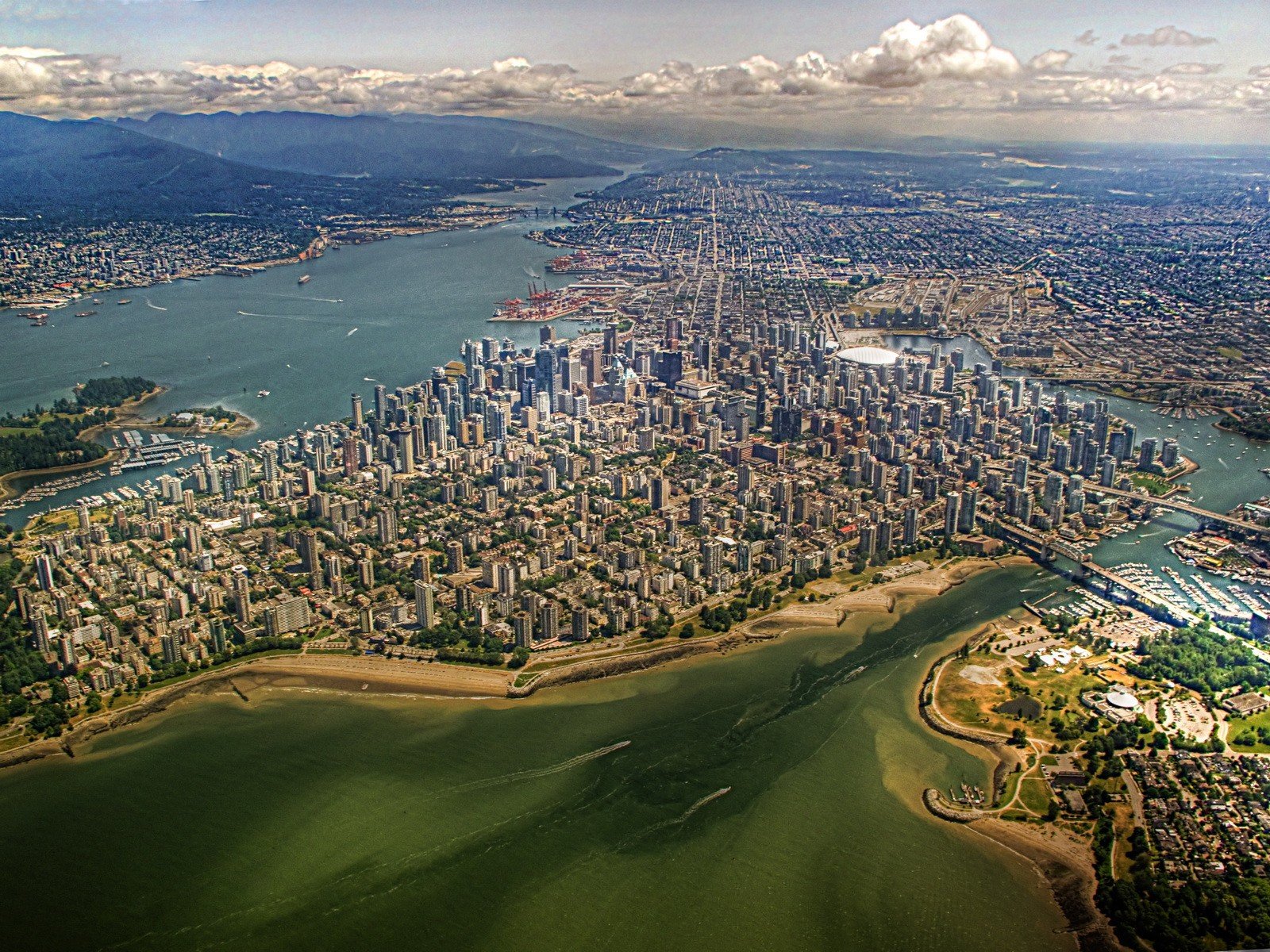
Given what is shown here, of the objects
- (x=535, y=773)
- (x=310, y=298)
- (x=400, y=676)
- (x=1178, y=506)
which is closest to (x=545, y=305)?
(x=310, y=298)

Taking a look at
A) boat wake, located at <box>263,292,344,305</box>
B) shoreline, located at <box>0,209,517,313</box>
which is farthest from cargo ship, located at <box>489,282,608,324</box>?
shoreline, located at <box>0,209,517,313</box>

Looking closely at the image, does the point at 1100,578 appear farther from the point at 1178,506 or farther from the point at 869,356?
the point at 869,356

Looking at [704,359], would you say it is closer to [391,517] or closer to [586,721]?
[391,517]

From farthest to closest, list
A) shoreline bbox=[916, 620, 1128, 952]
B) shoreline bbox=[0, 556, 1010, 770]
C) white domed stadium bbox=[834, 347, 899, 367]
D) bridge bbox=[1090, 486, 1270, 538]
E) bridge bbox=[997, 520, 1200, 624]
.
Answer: white domed stadium bbox=[834, 347, 899, 367] < bridge bbox=[1090, 486, 1270, 538] < bridge bbox=[997, 520, 1200, 624] < shoreline bbox=[0, 556, 1010, 770] < shoreline bbox=[916, 620, 1128, 952]

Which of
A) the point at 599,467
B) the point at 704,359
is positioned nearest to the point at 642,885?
the point at 599,467

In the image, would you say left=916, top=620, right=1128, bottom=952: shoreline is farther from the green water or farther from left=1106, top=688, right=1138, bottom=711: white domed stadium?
left=1106, top=688, right=1138, bottom=711: white domed stadium

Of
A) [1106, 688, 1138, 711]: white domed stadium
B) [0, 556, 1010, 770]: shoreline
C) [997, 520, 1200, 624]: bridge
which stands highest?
[997, 520, 1200, 624]: bridge

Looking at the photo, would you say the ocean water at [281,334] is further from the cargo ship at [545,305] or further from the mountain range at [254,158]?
the mountain range at [254,158]
